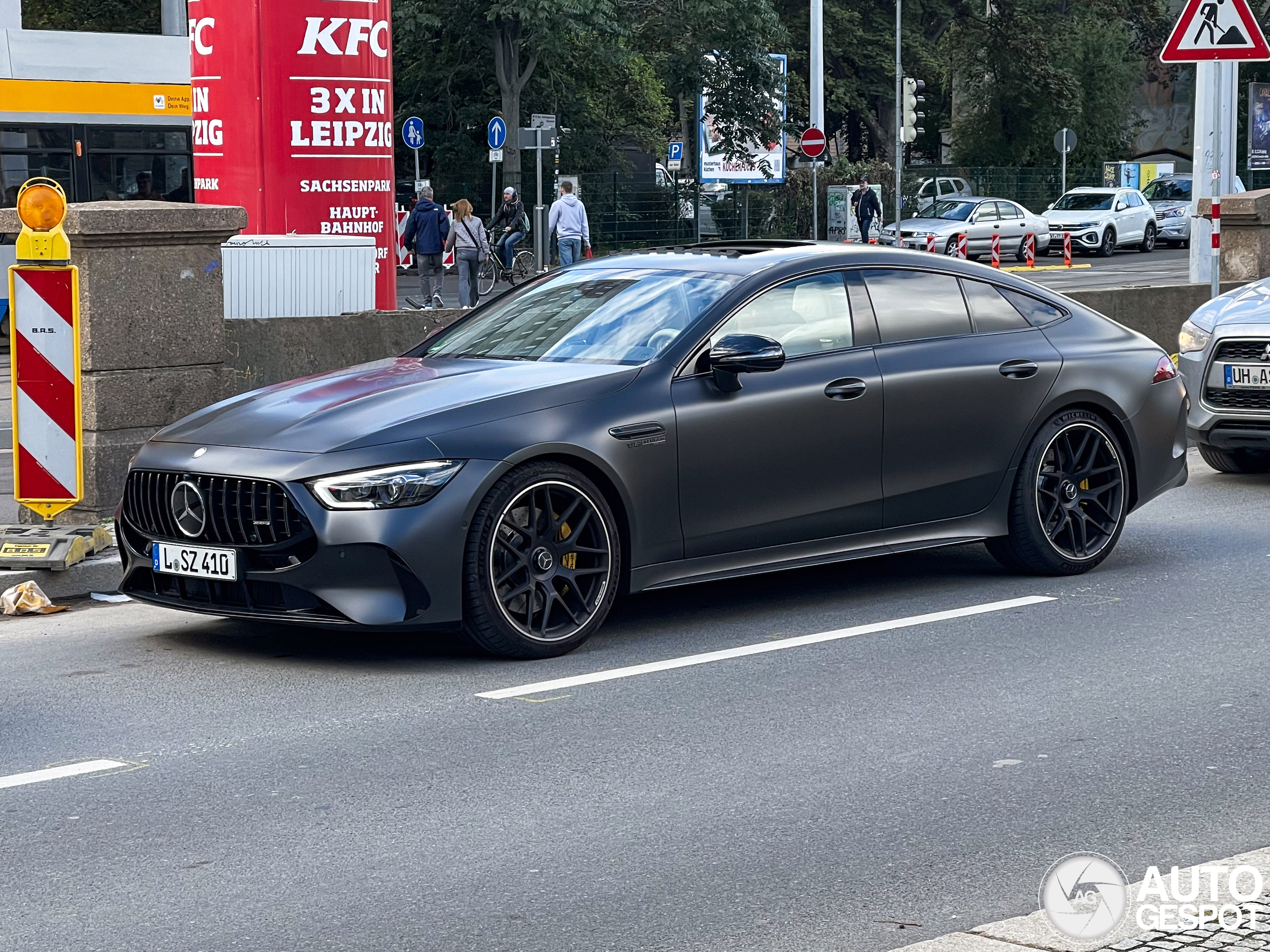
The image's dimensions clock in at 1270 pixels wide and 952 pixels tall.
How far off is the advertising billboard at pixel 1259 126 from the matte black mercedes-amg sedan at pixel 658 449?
42.2 meters

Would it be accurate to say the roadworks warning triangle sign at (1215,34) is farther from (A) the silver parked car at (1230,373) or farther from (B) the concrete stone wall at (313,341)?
(B) the concrete stone wall at (313,341)

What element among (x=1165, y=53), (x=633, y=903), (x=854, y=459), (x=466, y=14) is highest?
(x=466, y=14)

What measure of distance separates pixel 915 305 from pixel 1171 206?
152ft

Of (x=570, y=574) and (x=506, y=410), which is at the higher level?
(x=506, y=410)

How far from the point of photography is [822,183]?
49.4m

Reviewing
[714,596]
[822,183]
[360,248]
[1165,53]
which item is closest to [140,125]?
[360,248]

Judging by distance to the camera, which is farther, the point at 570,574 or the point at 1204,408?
the point at 1204,408

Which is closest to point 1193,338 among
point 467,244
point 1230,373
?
point 1230,373

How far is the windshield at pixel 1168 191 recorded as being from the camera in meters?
53.3

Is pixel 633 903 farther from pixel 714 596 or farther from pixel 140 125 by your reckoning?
pixel 140 125

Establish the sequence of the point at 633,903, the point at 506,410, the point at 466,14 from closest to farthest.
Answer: the point at 633,903 < the point at 506,410 < the point at 466,14

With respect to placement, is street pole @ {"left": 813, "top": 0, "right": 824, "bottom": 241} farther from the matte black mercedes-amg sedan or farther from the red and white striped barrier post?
the red and white striped barrier post

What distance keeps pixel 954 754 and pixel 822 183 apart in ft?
146

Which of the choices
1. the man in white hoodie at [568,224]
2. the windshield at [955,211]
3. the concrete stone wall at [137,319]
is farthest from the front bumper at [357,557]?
the windshield at [955,211]
